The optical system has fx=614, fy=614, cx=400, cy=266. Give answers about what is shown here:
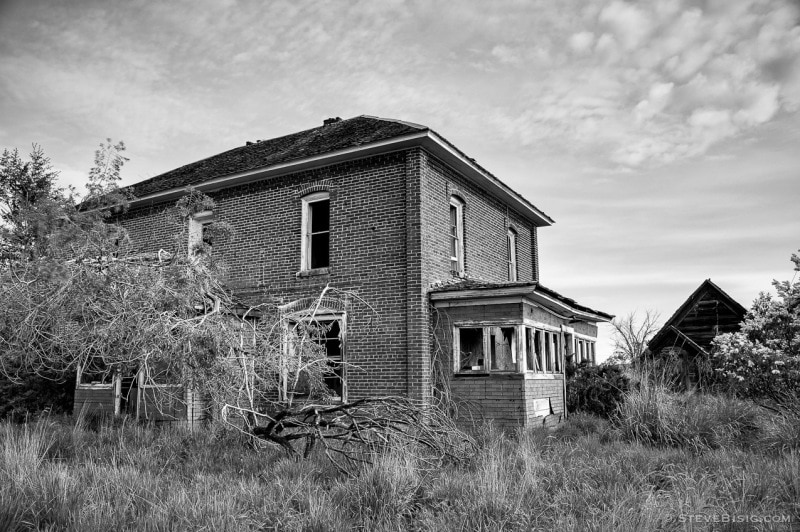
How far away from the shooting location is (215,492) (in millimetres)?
6707

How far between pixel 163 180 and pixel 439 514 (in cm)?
1626

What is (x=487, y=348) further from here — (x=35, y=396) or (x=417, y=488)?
(x=35, y=396)

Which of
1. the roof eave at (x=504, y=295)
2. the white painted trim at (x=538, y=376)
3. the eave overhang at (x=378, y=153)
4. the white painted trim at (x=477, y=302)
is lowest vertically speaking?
the white painted trim at (x=538, y=376)

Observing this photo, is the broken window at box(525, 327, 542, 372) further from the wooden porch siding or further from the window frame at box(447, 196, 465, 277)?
the window frame at box(447, 196, 465, 277)

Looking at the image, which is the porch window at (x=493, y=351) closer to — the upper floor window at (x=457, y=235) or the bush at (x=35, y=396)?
the upper floor window at (x=457, y=235)

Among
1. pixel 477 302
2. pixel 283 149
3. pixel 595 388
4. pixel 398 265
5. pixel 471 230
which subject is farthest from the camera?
pixel 283 149

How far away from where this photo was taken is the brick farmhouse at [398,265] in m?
13.0

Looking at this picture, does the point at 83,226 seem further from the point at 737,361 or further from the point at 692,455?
the point at 737,361

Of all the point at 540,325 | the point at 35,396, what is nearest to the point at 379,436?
the point at 540,325

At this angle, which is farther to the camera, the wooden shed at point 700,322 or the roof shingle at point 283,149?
the wooden shed at point 700,322

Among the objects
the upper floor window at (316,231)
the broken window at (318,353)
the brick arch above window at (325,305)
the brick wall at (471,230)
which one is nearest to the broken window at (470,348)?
the brick wall at (471,230)

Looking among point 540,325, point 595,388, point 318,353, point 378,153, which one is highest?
point 378,153

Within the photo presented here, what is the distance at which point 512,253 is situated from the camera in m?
19.3

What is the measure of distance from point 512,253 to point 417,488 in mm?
13020
